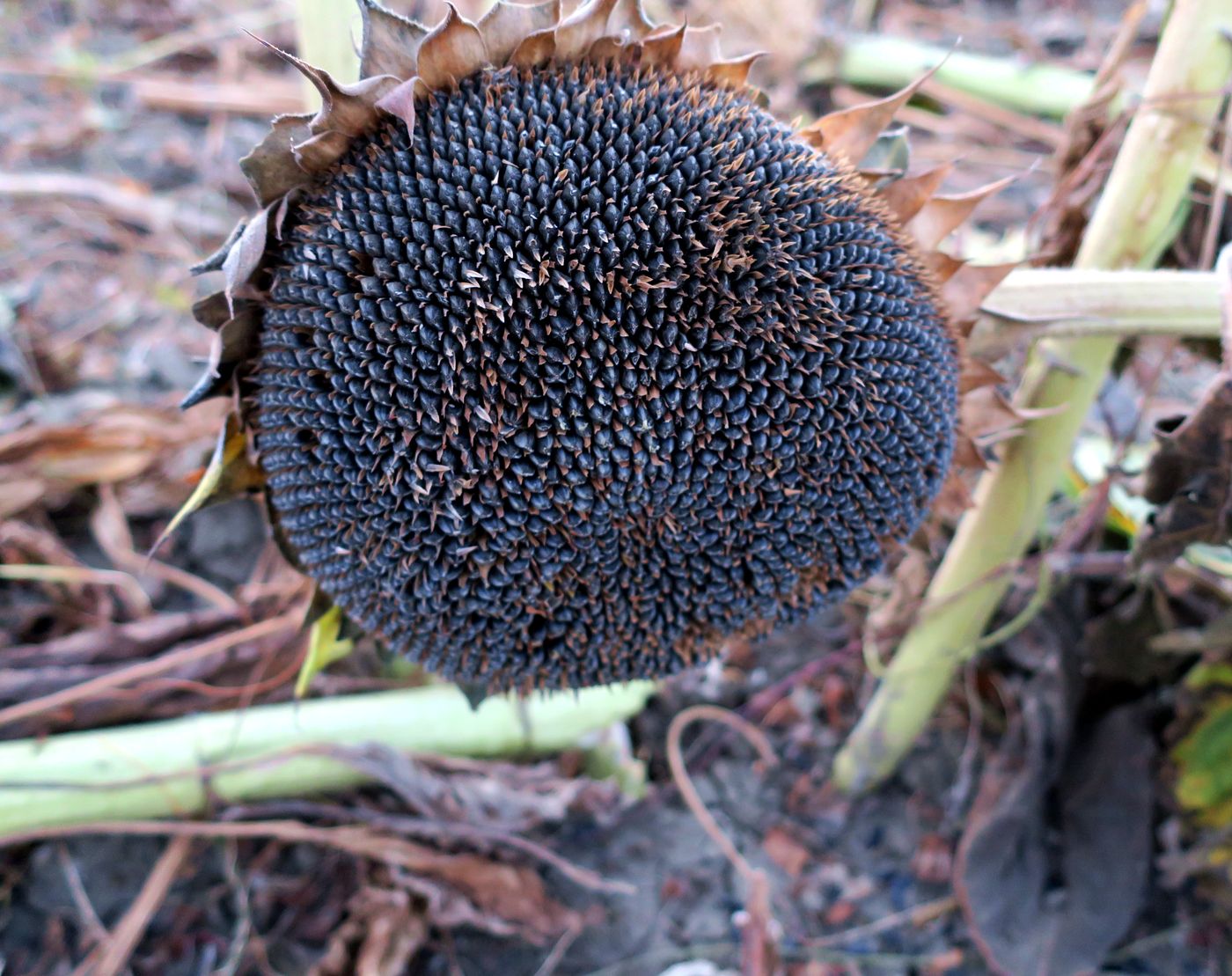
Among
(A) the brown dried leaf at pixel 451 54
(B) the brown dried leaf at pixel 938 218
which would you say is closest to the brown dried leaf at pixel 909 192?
(B) the brown dried leaf at pixel 938 218

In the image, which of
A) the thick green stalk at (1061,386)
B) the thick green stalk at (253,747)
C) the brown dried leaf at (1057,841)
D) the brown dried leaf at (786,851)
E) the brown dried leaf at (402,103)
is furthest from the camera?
the brown dried leaf at (786,851)

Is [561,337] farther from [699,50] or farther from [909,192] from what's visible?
[909,192]

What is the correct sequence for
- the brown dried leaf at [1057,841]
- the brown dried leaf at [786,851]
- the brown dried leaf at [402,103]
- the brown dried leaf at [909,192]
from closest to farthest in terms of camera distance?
the brown dried leaf at [402,103]
the brown dried leaf at [909,192]
the brown dried leaf at [1057,841]
the brown dried leaf at [786,851]

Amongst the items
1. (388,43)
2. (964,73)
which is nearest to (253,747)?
(388,43)

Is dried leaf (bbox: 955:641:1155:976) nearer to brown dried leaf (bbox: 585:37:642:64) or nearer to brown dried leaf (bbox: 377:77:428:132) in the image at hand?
brown dried leaf (bbox: 585:37:642:64)

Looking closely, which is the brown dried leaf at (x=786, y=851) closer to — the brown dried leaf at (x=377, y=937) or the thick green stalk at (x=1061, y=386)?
the thick green stalk at (x=1061, y=386)

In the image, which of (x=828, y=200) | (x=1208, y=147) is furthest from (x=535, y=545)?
(x=1208, y=147)
